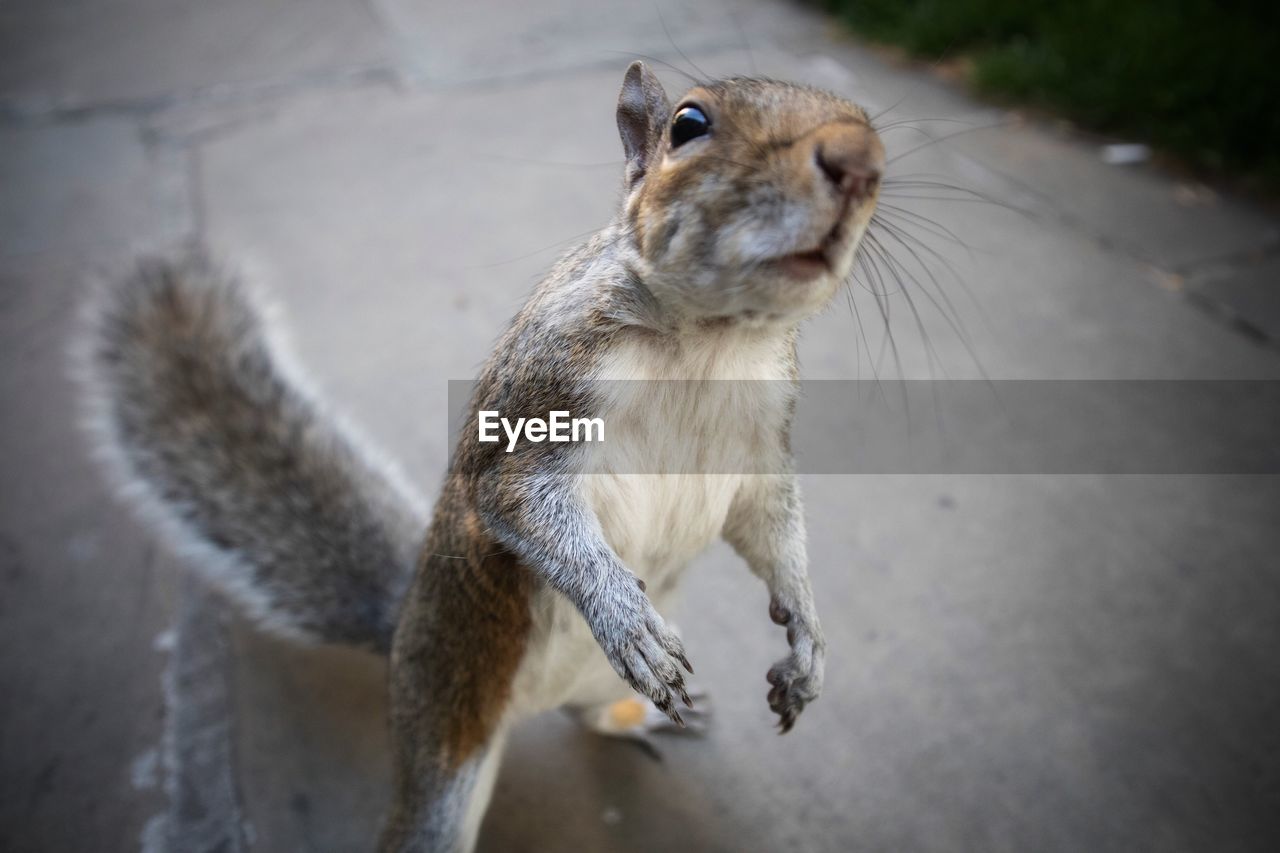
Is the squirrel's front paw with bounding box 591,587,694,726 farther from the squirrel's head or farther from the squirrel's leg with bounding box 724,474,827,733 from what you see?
the squirrel's head

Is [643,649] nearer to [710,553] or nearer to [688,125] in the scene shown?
[688,125]

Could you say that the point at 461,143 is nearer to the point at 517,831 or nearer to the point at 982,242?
the point at 982,242

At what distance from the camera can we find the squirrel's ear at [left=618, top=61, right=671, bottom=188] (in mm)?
1095

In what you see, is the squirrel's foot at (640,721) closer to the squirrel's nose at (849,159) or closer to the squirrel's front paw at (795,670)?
the squirrel's front paw at (795,670)

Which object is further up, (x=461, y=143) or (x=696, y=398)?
(x=461, y=143)

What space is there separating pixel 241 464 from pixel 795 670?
1121 mm

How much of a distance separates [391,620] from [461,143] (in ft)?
7.53

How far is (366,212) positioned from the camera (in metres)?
3.15

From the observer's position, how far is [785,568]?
49.5 inches

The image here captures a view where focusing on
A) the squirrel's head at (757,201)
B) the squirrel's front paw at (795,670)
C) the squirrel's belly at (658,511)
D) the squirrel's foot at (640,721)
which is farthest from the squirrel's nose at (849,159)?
the squirrel's foot at (640,721)

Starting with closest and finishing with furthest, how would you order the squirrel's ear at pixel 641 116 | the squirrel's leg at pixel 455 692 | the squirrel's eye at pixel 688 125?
the squirrel's eye at pixel 688 125, the squirrel's ear at pixel 641 116, the squirrel's leg at pixel 455 692

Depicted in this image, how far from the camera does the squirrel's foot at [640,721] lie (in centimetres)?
167

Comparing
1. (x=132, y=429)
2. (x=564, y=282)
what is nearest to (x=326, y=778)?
(x=132, y=429)

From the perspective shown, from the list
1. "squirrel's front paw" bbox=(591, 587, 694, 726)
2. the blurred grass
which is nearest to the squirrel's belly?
"squirrel's front paw" bbox=(591, 587, 694, 726)
